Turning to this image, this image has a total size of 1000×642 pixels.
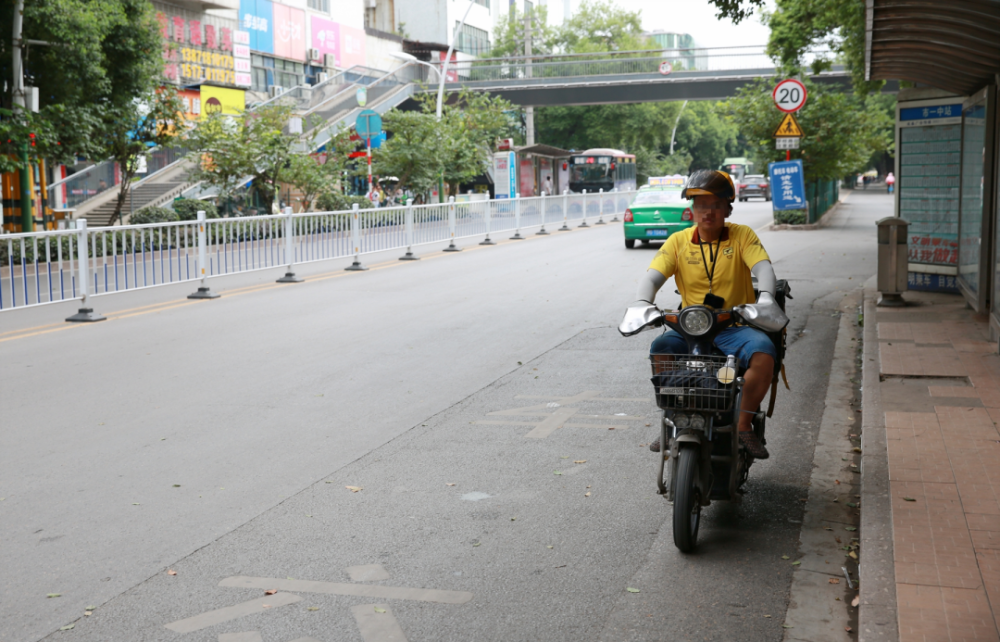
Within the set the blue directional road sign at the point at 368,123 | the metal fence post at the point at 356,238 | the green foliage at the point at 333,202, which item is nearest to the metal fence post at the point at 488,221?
the green foliage at the point at 333,202

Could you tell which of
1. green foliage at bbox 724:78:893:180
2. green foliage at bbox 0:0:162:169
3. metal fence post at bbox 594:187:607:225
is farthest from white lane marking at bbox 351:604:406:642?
metal fence post at bbox 594:187:607:225

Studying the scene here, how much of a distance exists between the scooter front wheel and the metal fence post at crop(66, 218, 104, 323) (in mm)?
9838

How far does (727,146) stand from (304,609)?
113m

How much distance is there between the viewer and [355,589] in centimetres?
420

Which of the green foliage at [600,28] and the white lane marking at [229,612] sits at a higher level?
the green foliage at [600,28]

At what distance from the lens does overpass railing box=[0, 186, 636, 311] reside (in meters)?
11.9

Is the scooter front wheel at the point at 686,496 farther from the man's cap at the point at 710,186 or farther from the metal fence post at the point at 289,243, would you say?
the metal fence post at the point at 289,243

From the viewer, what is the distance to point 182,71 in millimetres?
38469

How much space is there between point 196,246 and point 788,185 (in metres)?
17.6

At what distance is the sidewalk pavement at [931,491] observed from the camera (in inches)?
145

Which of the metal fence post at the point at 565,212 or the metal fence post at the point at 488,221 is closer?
the metal fence post at the point at 488,221

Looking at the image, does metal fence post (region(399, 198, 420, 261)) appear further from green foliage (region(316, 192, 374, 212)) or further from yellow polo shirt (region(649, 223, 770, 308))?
yellow polo shirt (region(649, 223, 770, 308))

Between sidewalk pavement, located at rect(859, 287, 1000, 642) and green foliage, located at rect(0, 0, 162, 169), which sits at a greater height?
green foliage, located at rect(0, 0, 162, 169)

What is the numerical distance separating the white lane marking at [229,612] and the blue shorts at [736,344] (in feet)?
6.74
